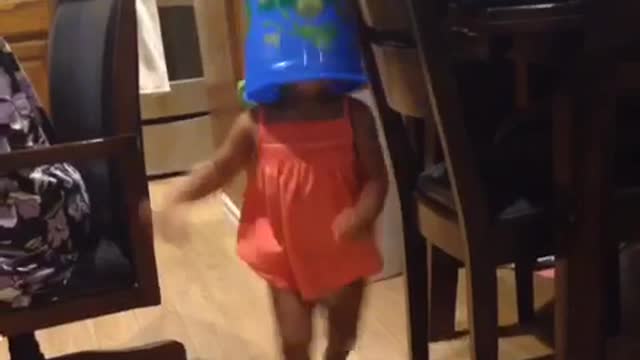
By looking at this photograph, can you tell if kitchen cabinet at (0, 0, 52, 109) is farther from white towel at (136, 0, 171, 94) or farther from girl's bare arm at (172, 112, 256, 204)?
girl's bare arm at (172, 112, 256, 204)

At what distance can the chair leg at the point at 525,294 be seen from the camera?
2078 mm

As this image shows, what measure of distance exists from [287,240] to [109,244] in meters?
0.30

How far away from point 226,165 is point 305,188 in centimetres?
14

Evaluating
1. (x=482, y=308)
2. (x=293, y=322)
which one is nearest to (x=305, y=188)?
(x=293, y=322)

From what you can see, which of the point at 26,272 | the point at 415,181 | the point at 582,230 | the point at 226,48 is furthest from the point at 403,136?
the point at 226,48

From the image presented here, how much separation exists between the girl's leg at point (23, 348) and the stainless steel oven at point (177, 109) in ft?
6.15

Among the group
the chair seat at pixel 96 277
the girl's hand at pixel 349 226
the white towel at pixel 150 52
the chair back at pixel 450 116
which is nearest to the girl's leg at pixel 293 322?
the girl's hand at pixel 349 226

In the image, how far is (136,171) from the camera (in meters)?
1.45

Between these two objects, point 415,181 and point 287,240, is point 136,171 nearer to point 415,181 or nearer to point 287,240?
point 287,240

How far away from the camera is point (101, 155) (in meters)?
1.42

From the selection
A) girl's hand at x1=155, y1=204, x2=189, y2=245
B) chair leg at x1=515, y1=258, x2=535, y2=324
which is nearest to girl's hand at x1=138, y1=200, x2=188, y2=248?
girl's hand at x1=155, y1=204, x2=189, y2=245

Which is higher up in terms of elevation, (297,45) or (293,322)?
(297,45)

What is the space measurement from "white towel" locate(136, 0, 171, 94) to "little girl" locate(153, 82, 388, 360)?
1869mm

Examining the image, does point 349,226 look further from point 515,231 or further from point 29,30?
point 29,30
